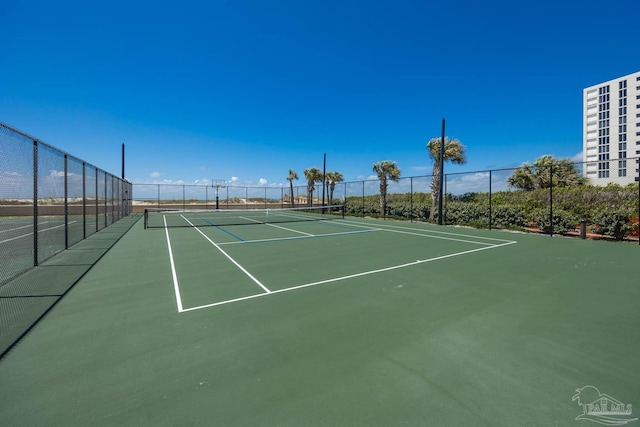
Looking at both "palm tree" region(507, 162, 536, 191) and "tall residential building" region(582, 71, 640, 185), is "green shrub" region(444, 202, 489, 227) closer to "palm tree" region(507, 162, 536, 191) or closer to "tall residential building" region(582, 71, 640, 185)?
"palm tree" region(507, 162, 536, 191)

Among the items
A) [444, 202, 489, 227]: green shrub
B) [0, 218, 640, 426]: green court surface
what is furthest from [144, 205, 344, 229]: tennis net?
[0, 218, 640, 426]: green court surface

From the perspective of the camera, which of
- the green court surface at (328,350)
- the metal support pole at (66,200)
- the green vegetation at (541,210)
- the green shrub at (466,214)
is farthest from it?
the green shrub at (466,214)

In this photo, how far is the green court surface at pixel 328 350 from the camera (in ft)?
6.70

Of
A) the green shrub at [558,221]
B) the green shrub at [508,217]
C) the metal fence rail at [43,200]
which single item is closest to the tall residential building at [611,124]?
the green shrub at [508,217]

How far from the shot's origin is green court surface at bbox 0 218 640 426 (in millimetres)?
2043

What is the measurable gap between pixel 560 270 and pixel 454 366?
17.4 feet

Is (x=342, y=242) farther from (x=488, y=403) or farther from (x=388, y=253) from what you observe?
(x=488, y=403)

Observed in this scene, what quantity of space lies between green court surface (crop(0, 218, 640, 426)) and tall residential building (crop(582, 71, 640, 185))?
7505 cm

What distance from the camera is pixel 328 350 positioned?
2.84 metres

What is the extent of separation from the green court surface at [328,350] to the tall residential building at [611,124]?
75052mm

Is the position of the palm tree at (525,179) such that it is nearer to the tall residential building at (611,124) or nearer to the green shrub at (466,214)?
the green shrub at (466,214)

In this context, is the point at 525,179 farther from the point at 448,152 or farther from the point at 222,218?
the point at 222,218

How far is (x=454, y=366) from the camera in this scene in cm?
257

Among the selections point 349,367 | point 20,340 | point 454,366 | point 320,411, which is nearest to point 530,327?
point 454,366
